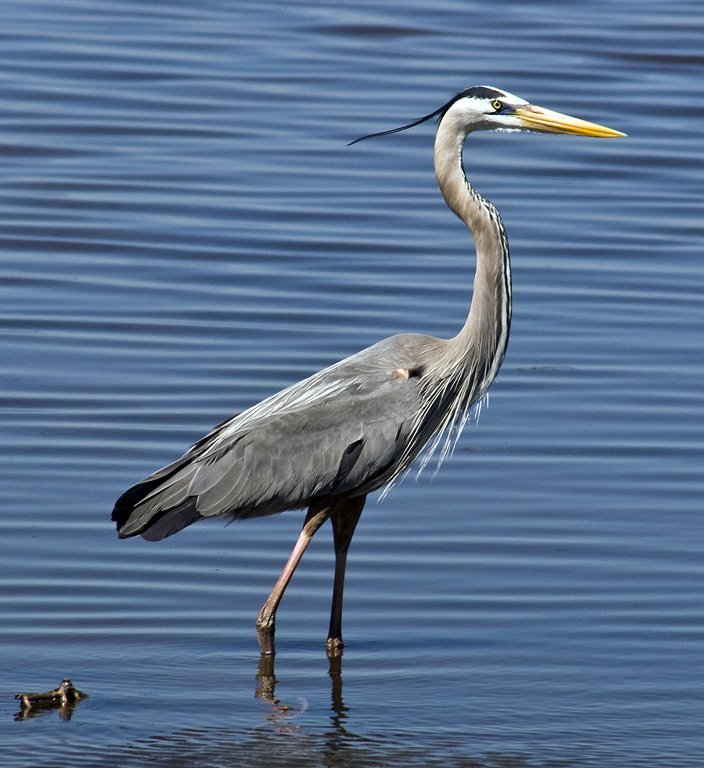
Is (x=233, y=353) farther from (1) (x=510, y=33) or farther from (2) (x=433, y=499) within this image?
(1) (x=510, y=33)

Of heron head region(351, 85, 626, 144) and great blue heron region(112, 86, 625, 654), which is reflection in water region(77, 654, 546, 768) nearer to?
great blue heron region(112, 86, 625, 654)

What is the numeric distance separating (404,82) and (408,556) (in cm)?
1068

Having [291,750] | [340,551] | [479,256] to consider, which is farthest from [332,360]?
[291,750]

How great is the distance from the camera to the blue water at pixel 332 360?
6.60 meters

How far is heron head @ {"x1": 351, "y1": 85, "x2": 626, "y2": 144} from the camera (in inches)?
296

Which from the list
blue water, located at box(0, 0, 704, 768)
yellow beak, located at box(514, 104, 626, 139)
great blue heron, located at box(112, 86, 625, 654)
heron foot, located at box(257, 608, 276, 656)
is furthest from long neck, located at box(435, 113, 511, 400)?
heron foot, located at box(257, 608, 276, 656)

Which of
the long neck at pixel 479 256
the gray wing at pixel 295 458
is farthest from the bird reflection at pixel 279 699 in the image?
the long neck at pixel 479 256

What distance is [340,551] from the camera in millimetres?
7309

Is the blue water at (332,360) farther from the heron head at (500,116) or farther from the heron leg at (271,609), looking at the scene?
the heron head at (500,116)

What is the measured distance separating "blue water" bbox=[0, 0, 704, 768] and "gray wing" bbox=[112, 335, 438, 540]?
0.43m

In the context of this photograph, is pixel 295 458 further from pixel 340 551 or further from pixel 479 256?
pixel 479 256

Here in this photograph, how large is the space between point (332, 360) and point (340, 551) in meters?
3.26

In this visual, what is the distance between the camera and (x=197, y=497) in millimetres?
7301

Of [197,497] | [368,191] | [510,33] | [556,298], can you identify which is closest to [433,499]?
[197,497]
